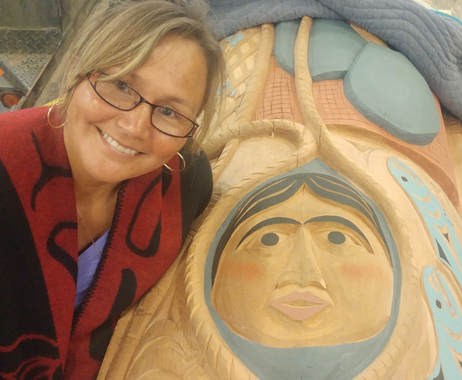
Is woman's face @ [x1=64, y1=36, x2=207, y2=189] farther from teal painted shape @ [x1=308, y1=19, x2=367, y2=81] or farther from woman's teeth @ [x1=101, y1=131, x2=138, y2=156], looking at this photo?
teal painted shape @ [x1=308, y1=19, x2=367, y2=81]

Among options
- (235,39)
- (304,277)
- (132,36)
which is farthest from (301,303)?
(235,39)

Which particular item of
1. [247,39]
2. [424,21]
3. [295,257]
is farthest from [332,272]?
[424,21]

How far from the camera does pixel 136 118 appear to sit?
831 millimetres

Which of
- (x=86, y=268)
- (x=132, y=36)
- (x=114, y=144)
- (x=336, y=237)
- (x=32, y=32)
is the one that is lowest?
(x=32, y=32)

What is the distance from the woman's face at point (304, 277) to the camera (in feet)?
2.92

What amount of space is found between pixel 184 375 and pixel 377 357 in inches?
11.6

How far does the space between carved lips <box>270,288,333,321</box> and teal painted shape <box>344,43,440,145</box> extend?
1.86 feet

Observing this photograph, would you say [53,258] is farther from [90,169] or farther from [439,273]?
[439,273]

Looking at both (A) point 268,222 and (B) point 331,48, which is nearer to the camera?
(A) point 268,222

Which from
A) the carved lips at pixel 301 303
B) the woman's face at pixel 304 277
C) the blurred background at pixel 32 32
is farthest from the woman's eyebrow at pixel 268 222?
the blurred background at pixel 32 32

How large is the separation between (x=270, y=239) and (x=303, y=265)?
0.30 ft

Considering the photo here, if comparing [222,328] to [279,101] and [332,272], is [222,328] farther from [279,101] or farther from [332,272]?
[279,101]

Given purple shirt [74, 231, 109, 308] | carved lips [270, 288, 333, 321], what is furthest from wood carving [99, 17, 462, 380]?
purple shirt [74, 231, 109, 308]

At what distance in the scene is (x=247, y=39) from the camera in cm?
163
